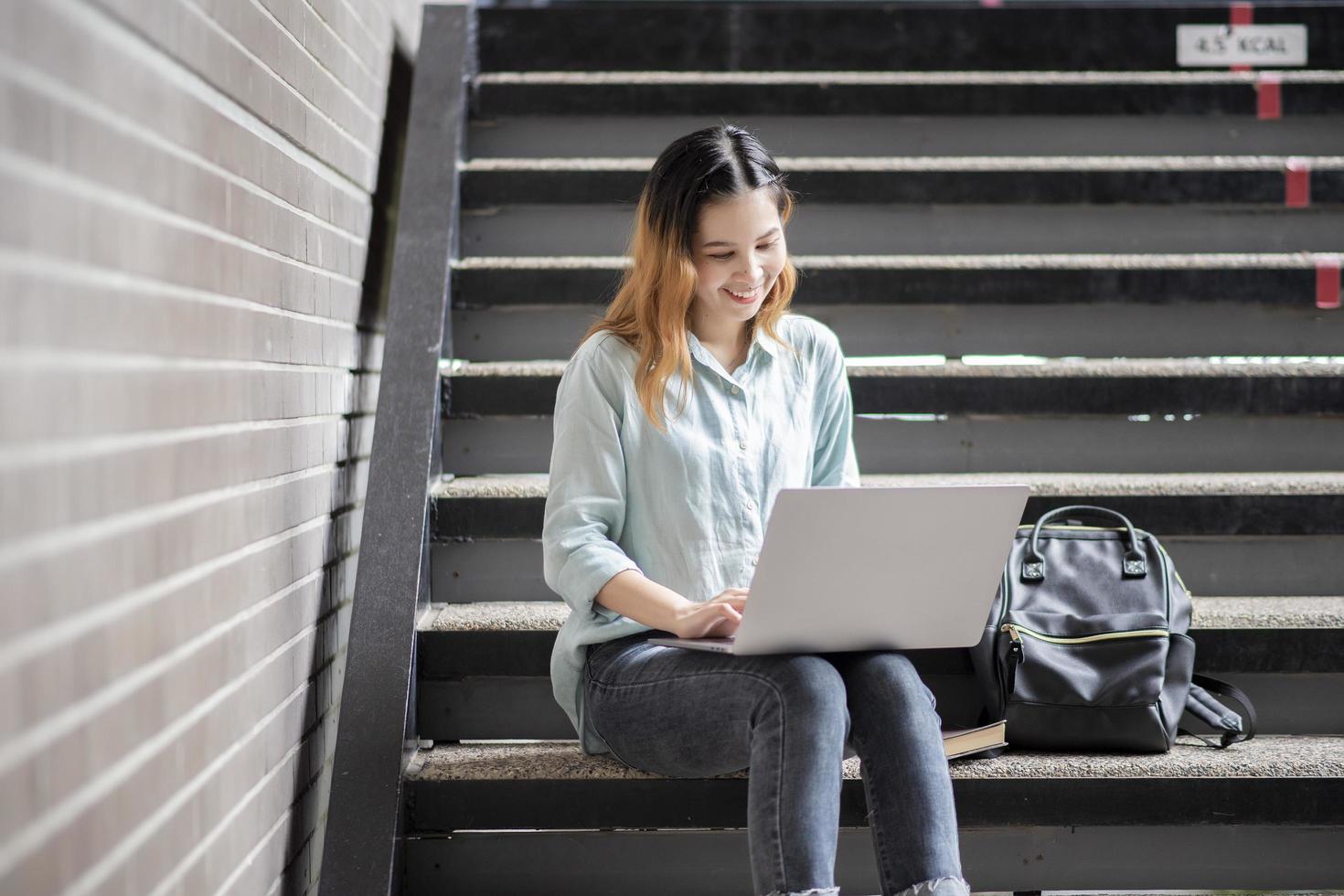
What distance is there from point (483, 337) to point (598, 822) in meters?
1.11

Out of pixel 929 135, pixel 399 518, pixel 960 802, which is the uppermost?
pixel 929 135

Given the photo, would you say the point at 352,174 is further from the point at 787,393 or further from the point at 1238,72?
the point at 1238,72

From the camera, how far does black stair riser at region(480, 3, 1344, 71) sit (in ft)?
9.98

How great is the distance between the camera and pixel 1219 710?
6.72 feet

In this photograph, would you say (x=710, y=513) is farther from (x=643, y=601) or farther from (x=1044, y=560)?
(x=1044, y=560)

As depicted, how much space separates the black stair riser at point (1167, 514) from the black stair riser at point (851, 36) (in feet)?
4.15

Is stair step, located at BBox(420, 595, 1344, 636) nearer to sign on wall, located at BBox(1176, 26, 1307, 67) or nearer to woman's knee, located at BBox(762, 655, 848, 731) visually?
woman's knee, located at BBox(762, 655, 848, 731)

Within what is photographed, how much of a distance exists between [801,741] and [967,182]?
1.65 m

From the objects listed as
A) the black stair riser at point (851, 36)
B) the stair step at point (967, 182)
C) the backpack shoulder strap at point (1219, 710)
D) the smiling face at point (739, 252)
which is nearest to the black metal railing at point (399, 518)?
the stair step at point (967, 182)

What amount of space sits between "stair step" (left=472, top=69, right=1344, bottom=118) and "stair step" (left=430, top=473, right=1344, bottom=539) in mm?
Result: 1023

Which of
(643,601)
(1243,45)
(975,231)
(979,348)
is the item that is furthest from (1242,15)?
(643,601)

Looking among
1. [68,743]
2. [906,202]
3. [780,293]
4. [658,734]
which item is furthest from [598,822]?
[906,202]

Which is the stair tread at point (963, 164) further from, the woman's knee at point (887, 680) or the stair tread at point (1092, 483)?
the woman's knee at point (887, 680)

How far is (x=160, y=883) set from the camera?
1.28 m
